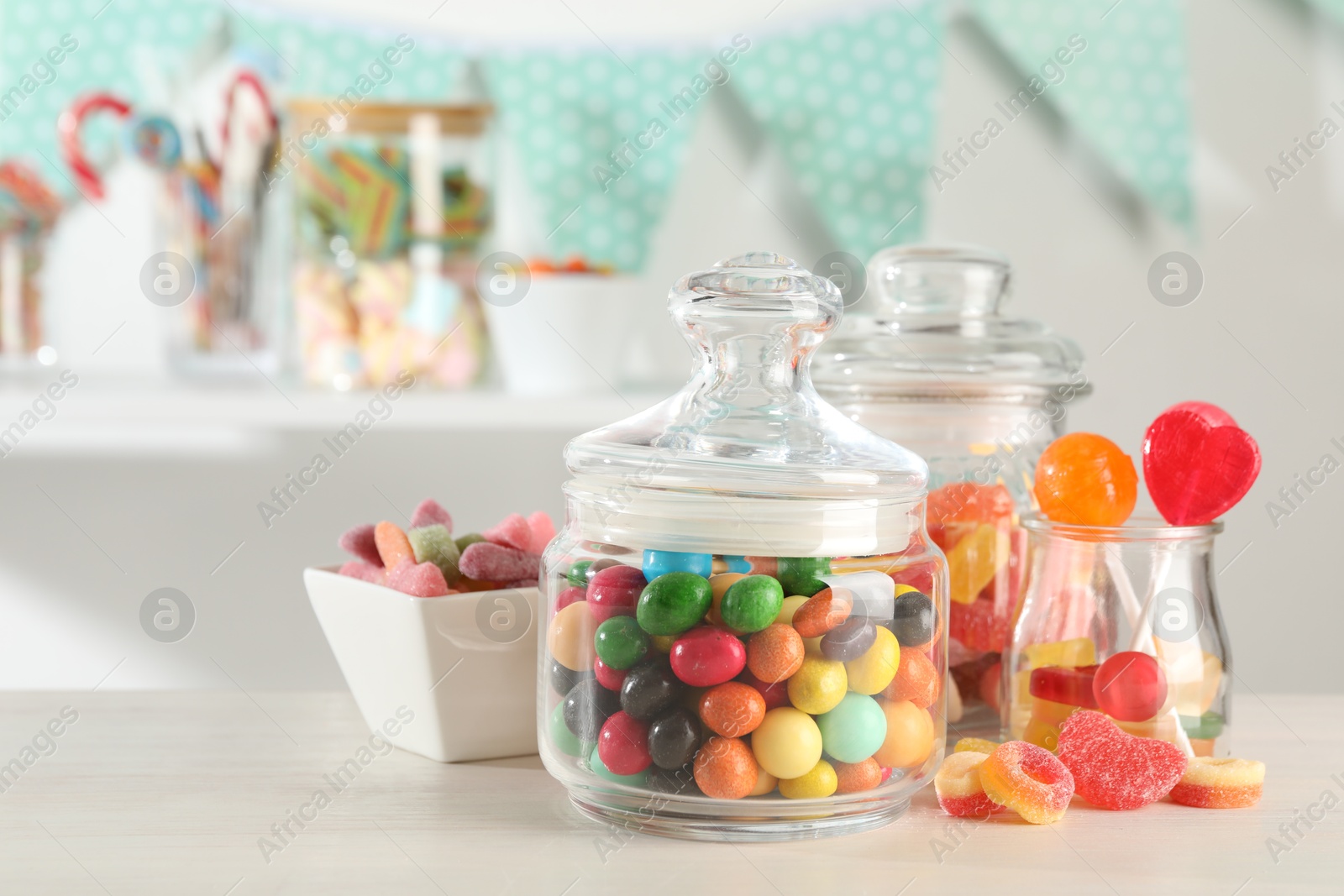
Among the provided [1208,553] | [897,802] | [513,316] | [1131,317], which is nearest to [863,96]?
[1131,317]

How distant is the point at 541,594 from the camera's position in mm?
569

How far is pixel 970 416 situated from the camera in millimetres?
692

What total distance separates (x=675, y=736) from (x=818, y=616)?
0.24 ft

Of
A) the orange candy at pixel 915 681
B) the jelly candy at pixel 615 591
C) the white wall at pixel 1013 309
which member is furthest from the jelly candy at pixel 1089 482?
the white wall at pixel 1013 309

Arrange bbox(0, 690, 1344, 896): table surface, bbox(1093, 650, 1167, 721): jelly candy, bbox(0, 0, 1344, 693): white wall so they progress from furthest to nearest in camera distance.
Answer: bbox(0, 0, 1344, 693): white wall → bbox(1093, 650, 1167, 721): jelly candy → bbox(0, 690, 1344, 896): table surface

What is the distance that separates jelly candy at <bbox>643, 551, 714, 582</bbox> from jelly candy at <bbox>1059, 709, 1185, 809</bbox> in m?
0.20

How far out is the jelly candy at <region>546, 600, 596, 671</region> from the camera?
1.72 feet

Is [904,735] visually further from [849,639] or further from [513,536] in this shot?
[513,536]

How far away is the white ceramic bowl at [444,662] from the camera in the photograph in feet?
2.01

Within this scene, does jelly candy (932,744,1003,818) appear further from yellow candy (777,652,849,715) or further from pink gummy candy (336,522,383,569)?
pink gummy candy (336,522,383,569)

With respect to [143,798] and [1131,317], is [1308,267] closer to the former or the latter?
[1131,317]

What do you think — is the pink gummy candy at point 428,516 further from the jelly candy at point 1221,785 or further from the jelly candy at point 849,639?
the jelly candy at point 1221,785

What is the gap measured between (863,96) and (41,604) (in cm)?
128

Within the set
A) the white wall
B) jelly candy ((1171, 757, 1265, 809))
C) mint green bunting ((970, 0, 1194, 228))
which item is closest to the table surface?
jelly candy ((1171, 757, 1265, 809))
